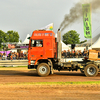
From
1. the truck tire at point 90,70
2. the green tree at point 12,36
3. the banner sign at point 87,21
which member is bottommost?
the truck tire at point 90,70

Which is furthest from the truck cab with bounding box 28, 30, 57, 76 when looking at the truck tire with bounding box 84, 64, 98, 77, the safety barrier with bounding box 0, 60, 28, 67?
the safety barrier with bounding box 0, 60, 28, 67

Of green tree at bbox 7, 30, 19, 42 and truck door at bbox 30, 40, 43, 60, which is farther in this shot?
green tree at bbox 7, 30, 19, 42

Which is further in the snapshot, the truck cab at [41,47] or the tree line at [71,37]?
the tree line at [71,37]

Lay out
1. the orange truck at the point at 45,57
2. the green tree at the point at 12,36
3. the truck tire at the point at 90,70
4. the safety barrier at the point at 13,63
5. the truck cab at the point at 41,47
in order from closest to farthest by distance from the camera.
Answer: the truck tire at the point at 90,70 < the orange truck at the point at 45,57 < the truck cab at the point at 41,47 < the safety barrier at the point at 13,63 < the green tree at the point at 12,36

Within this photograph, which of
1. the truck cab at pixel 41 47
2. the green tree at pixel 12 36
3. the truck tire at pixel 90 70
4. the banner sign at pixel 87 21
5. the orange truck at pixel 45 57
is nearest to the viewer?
the truck tire at pixel 90 70

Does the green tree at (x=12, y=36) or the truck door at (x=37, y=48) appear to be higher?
the green tree at (x=12, y=36)

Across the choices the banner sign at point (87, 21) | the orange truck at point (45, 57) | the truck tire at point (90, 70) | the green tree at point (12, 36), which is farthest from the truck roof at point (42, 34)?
the green tree at point (12, 36)

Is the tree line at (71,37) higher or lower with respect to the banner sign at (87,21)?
higher

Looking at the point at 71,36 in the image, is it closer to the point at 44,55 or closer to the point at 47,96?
the point at 44,55

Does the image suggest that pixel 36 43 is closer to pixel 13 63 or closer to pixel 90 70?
pixel 90 70

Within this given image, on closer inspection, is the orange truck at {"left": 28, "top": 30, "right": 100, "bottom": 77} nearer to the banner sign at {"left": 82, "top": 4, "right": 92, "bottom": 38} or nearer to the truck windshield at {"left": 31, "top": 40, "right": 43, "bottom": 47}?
the truck windshield at {"left": 31, "top": 40, "right": 43, "bottom": 47}

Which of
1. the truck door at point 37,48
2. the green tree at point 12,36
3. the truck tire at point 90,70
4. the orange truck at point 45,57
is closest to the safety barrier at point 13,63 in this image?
the orange truck at point 45,57

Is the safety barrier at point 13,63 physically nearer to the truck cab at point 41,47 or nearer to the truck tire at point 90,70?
the truck cab at point 41,47

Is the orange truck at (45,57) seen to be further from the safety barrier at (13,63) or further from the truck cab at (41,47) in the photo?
the safety barrier at (13,63)
